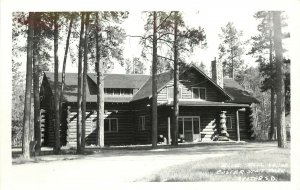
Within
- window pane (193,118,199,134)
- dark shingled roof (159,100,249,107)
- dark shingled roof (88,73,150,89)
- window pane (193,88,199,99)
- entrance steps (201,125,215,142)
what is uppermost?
dark shingled roof (88,73,150,89)

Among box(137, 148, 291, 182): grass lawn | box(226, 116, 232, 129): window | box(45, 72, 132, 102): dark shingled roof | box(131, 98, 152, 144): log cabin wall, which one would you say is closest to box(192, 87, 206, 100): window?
box(226, 116, 232, 129): window

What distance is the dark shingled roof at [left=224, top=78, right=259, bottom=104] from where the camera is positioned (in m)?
31.2

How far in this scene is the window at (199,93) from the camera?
94.0ft

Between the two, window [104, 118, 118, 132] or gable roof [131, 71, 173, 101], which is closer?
gable roof [131, 71, 173, 101]

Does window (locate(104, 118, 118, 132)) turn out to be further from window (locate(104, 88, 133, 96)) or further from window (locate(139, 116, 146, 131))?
window (locate(104, 88, 133, 96))

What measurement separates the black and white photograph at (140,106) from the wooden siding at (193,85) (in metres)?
0.08

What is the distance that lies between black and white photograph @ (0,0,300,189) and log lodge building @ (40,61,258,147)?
0.08 meters

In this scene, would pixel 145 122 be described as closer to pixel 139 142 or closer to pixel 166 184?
pixel 139 142

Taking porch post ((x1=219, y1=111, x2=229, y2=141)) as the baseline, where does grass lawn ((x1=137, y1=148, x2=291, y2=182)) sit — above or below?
below

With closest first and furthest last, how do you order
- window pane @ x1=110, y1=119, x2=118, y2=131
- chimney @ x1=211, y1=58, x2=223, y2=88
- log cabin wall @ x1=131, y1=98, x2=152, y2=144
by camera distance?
log cabin wall @ x1=131, y1=98, x2=152, y2=144 → window pane @ x1=110, y1=119, x2=118, y2=131 → chimney @ x1=211, y1=58, x2=223, y2=88

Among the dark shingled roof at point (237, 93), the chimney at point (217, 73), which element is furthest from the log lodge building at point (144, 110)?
the chimney at point (217, 73)

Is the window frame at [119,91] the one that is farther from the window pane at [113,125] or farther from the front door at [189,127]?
the front door at [189,127]

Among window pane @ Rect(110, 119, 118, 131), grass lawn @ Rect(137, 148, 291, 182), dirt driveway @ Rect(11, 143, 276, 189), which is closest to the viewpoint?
grass lawn @ Rect(137, 148, 291, 182)
